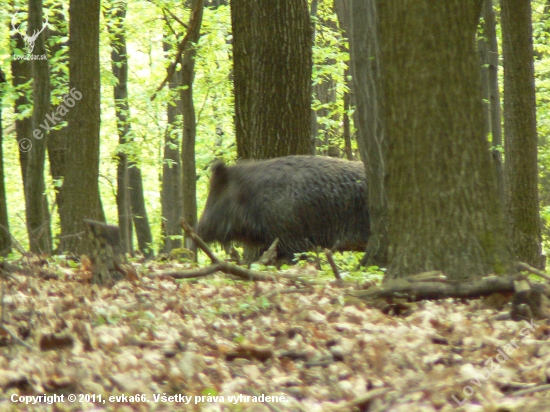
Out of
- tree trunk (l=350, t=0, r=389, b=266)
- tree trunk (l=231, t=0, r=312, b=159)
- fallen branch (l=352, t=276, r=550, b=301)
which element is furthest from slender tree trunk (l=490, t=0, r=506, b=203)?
fallen branch (l=352, t=276, r=550, b=301)

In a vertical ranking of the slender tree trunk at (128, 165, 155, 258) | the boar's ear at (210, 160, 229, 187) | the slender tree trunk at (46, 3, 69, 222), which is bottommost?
the slender tree trunk at (128, 165, 155, 258)

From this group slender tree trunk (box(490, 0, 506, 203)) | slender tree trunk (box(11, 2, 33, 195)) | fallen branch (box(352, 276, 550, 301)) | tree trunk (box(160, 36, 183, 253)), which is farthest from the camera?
tree trunk (box(160, 36, 183, 253))

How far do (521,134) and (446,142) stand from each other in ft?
21.4

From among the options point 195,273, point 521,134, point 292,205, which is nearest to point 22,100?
point 292,205

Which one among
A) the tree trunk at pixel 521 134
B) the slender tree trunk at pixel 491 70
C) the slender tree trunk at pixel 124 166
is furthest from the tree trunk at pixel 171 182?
the tree trunk at pixel 521 134

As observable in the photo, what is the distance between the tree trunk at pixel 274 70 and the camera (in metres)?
10.9

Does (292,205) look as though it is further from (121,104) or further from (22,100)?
(121,104)

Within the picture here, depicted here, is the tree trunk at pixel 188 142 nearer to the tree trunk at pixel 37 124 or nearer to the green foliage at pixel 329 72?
the tree trunk at pixel 37 124

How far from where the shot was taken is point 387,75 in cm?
628

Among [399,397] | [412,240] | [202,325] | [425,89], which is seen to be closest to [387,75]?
[425,89]

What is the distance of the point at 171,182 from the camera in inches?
1042

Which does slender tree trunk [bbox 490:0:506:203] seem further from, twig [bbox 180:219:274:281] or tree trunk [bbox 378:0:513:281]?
twig [bbox 180:219:274:281]

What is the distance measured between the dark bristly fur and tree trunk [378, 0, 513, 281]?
4643mm

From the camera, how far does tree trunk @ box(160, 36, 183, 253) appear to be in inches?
877
